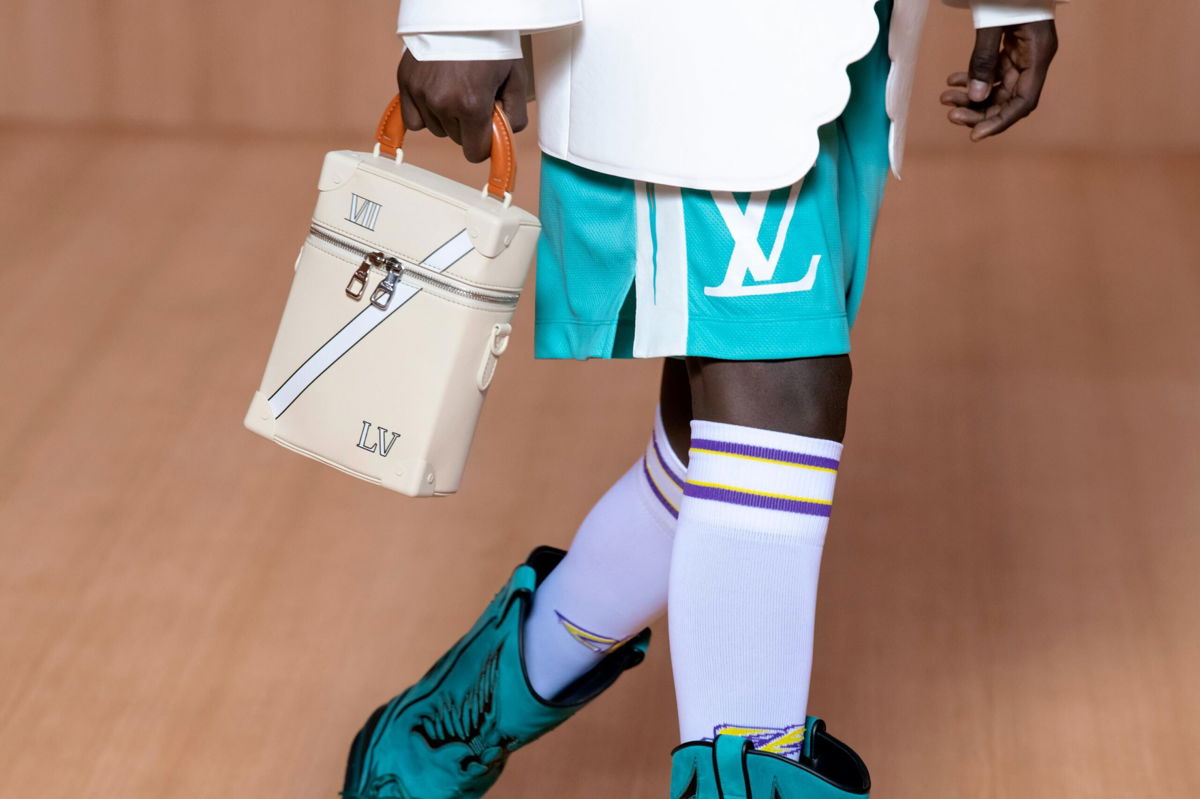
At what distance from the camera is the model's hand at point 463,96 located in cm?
98

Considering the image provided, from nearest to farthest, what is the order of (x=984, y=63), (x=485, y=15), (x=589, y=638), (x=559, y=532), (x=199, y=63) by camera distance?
(x=485, y=15) < (x=984, y=63) < (x=589, y=638) < (x=559, y=532) < (x=199, y=63)

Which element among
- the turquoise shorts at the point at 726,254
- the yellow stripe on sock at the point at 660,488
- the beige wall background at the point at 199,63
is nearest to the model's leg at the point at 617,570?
the yellow stripe on sock at the point at 660,488

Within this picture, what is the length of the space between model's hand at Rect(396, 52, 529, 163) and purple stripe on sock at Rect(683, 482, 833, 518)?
0.27 m

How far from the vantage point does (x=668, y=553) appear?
4.08 feet

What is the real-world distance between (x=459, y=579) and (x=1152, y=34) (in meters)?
2.45

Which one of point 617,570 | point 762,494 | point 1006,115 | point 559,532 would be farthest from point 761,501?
point 559,532

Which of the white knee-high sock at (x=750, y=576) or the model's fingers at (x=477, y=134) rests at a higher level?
the model's fingers at (x=477, y=134)

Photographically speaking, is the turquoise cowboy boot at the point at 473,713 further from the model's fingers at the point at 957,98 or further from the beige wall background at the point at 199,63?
the beige wall background at the point at 199,63

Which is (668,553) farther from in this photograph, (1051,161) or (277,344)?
(1051,161)

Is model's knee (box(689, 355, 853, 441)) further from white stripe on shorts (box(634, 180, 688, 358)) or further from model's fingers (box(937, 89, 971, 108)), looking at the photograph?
model's fingers (box(937, 89, 971, 108))

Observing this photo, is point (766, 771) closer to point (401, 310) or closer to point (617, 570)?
point (617, 570)

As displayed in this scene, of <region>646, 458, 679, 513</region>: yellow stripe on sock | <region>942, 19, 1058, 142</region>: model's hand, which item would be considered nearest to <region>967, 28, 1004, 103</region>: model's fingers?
<region>942, 19, 1058, 142</region>: model's hand

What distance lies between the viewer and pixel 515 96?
103 cm

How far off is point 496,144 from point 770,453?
0.27 m
